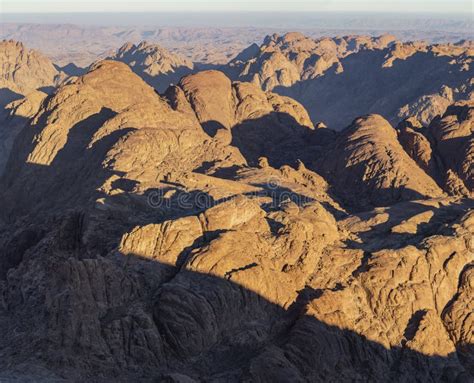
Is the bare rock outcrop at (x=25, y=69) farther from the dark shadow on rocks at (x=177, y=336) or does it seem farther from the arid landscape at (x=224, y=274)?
the dark shadow on rocks at (x=177, y=336)

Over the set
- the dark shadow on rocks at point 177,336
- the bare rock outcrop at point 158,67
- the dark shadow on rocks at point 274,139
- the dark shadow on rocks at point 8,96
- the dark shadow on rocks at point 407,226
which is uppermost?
the dark shadow on rocks at point 407,226

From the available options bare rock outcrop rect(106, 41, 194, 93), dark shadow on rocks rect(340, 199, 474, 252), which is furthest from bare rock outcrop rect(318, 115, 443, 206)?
bare rock outcrop rect(106, 41, 194, 93)

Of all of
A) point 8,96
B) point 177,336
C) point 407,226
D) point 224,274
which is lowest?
point 8,96

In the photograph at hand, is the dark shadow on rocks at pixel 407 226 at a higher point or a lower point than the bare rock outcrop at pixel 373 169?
higher

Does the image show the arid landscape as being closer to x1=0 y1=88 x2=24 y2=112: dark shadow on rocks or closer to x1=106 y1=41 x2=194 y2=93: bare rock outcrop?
x1=0 y1=88 x2=24 y2=112: dark shadow on rocks

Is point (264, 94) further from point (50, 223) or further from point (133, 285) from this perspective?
point (133, 285)

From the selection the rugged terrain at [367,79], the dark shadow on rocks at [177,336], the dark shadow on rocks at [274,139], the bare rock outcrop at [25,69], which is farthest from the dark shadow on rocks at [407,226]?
the bare rock outcrop at [25,69]

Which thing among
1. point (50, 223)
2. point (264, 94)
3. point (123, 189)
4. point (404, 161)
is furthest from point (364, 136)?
point (50, 223)

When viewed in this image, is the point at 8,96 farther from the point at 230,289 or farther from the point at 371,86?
the point at 230,289

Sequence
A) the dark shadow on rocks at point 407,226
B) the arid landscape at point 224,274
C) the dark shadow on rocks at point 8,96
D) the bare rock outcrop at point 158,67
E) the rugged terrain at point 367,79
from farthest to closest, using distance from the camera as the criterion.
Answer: the bare rock outcrop at point 158,67 → the rugged terrain at point 367,79 → the dark shadow on rocks at point 8,96 → the dark shadow on rocks at point 407,226 → the arid landscape at point 224,274

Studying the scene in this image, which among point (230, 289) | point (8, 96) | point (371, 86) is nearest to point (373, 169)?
point (230, 289)

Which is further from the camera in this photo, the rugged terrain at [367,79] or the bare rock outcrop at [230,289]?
the rugged terrain at [367,79]
